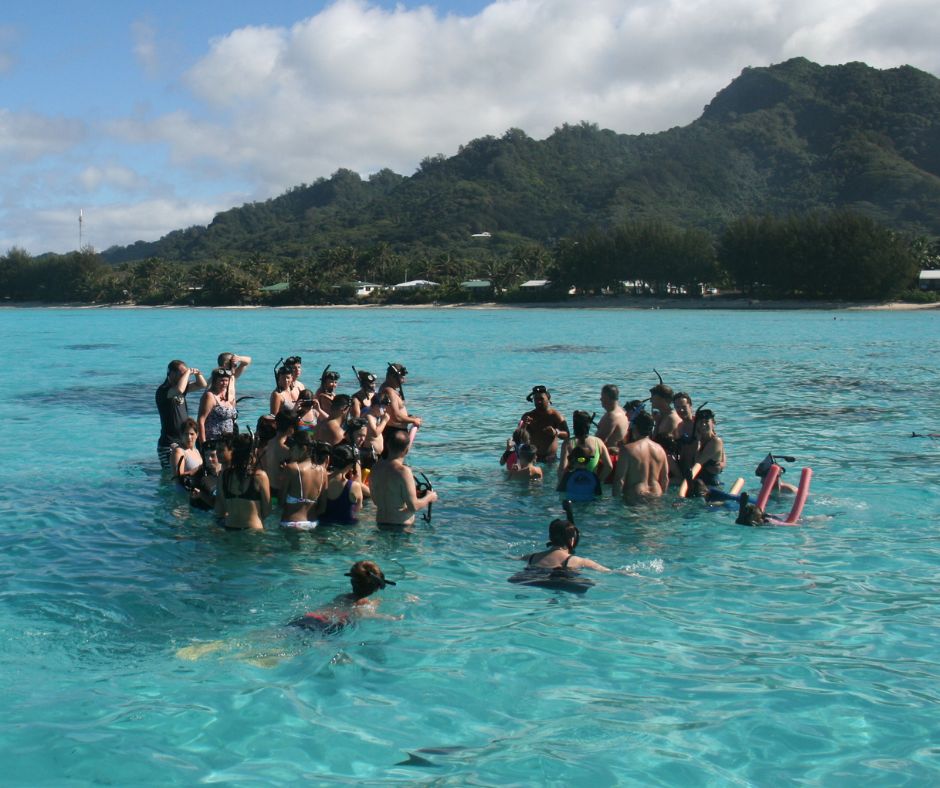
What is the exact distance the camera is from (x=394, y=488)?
9281mm

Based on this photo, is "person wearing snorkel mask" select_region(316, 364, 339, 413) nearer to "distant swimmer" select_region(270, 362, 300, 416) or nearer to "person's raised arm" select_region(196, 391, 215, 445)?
"distant swimmer" select_region(270, 362, 300, 416)

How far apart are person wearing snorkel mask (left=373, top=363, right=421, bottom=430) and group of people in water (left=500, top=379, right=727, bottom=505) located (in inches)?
61.5

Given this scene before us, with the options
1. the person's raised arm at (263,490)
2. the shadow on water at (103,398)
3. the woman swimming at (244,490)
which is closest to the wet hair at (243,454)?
the woman swimming at (244,490)

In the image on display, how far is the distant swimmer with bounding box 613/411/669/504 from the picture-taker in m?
10.4

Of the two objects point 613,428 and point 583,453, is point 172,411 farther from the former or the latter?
point 613,428

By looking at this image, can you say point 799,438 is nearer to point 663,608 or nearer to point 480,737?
point 663,608

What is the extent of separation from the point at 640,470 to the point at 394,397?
3.23 m

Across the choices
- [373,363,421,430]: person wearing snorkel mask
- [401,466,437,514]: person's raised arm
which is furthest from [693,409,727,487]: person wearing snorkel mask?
[401,466,437,514]: person's raised arm

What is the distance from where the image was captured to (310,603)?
7781mm

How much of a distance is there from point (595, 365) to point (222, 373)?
24017 mm

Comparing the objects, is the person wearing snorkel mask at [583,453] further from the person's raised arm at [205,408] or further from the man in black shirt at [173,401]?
the man in black shirt at [173,401]

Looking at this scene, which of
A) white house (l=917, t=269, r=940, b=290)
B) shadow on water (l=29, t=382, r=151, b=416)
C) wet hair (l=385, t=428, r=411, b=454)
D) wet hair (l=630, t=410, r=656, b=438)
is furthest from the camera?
white house (l=917, t=269, r=940, b=290)

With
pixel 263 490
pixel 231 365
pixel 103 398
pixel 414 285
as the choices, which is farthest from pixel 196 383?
pixel 414 285

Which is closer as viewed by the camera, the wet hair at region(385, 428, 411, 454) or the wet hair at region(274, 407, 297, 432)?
the wet hair at region(385, 428, 411, 454)
